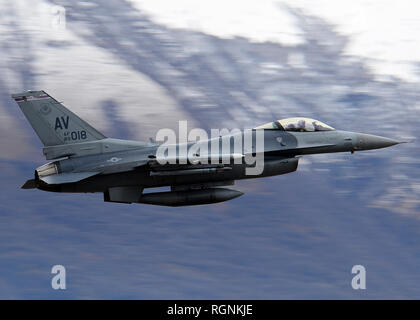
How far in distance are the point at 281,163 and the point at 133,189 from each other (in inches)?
213

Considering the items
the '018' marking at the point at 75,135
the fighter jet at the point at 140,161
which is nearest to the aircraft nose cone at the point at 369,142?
the fighter jet at the point at 140,161

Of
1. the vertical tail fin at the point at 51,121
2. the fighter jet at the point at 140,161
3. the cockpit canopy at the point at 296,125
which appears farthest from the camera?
the cockpit canopy at the point at 296,125

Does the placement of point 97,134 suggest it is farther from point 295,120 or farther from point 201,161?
point 295,120

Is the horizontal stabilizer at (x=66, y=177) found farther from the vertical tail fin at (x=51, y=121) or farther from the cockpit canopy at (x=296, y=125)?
the cockpit canopy at (x=296, y=125)

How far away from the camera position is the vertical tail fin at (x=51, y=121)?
28641 mm

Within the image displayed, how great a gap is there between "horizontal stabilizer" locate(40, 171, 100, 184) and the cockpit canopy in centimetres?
656

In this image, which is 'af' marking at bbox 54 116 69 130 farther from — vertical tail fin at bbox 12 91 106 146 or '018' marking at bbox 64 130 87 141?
'018' marking at bbox 64 130 87 141

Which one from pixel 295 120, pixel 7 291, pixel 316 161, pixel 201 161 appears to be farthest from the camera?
pixel 316 161

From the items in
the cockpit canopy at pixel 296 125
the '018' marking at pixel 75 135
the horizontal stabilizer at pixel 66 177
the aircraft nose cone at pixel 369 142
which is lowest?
the horizontal stabilizer at pixel 66 177

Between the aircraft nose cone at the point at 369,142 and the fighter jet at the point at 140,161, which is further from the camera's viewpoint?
the aircraft nose cone at the point at 369,142

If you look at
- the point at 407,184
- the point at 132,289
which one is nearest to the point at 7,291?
the point at 132,289

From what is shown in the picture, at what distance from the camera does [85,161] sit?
28.4m

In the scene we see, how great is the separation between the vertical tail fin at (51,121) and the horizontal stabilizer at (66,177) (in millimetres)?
1278

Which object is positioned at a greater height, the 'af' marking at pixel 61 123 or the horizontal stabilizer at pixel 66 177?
the 'af' marking at pixel 61 123
